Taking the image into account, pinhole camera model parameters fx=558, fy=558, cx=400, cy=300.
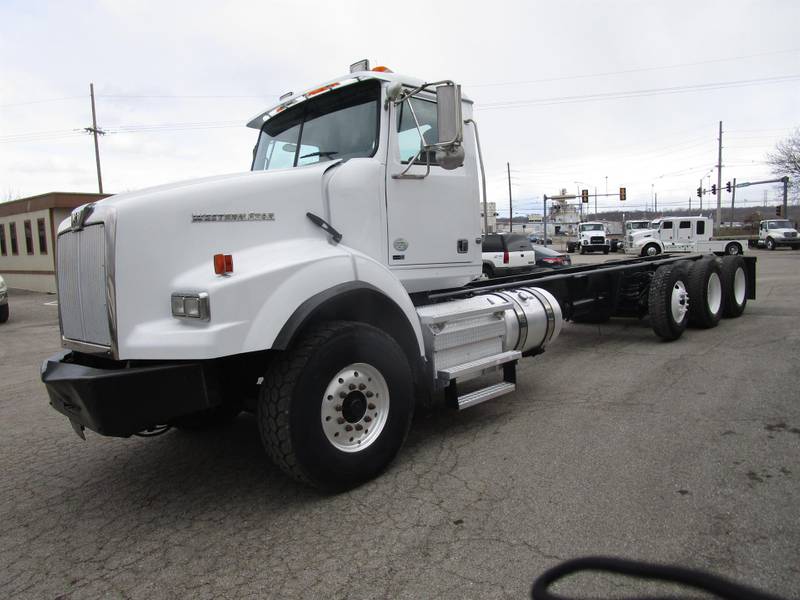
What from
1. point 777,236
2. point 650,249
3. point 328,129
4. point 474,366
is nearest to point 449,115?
point 328,129

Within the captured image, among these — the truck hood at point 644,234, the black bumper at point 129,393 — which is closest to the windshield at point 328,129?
the black bumper at point 129,393

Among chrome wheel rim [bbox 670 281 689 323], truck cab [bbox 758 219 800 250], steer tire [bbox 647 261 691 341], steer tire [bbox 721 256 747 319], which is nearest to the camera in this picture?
steer tire [bbox 647 261 691 341]

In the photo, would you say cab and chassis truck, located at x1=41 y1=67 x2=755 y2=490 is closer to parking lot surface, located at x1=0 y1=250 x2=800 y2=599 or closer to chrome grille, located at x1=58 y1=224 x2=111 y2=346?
chrome grille, located at x1=58 y1=224 x2=111 y2=346

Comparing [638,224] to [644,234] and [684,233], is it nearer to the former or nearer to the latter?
[644,234]

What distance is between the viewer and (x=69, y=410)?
10.3ft

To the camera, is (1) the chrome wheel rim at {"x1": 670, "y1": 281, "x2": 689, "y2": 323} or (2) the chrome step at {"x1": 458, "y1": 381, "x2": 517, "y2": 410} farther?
(1) the chrome wheel rim at {"x1": 670, "y1": 281, "x2": 689, "y2": 323}

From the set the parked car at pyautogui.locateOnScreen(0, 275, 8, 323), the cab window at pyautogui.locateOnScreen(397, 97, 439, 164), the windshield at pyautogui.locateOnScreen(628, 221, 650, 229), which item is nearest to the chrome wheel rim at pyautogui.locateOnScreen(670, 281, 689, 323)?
the cab window at pyautogui.locateOnScreen(397, 97, 439, 164)

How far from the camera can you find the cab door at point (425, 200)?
418cm

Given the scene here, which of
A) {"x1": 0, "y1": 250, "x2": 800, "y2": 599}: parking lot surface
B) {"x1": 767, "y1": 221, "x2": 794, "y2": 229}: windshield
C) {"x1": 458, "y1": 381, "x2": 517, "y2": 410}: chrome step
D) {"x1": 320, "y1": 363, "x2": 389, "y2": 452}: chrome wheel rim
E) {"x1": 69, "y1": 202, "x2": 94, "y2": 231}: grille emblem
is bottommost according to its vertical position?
{"x1": 0, "y1": 250, "x2": 800, "y2": 599}: parking lot surface

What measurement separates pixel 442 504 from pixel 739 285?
882 centimetres

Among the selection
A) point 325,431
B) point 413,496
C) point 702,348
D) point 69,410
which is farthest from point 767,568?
point 702,348

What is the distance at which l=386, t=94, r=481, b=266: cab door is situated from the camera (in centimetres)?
418

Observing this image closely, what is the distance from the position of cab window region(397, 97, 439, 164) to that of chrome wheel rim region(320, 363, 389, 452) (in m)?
1.72

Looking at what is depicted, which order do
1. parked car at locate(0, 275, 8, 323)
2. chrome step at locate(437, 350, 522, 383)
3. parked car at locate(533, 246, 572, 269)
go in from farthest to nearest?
parked car at locate(533, 246, 572, 269)
parked car at locate(0, 275, 8, 323)
chrome step at locate(437, 350, 522, 383)
